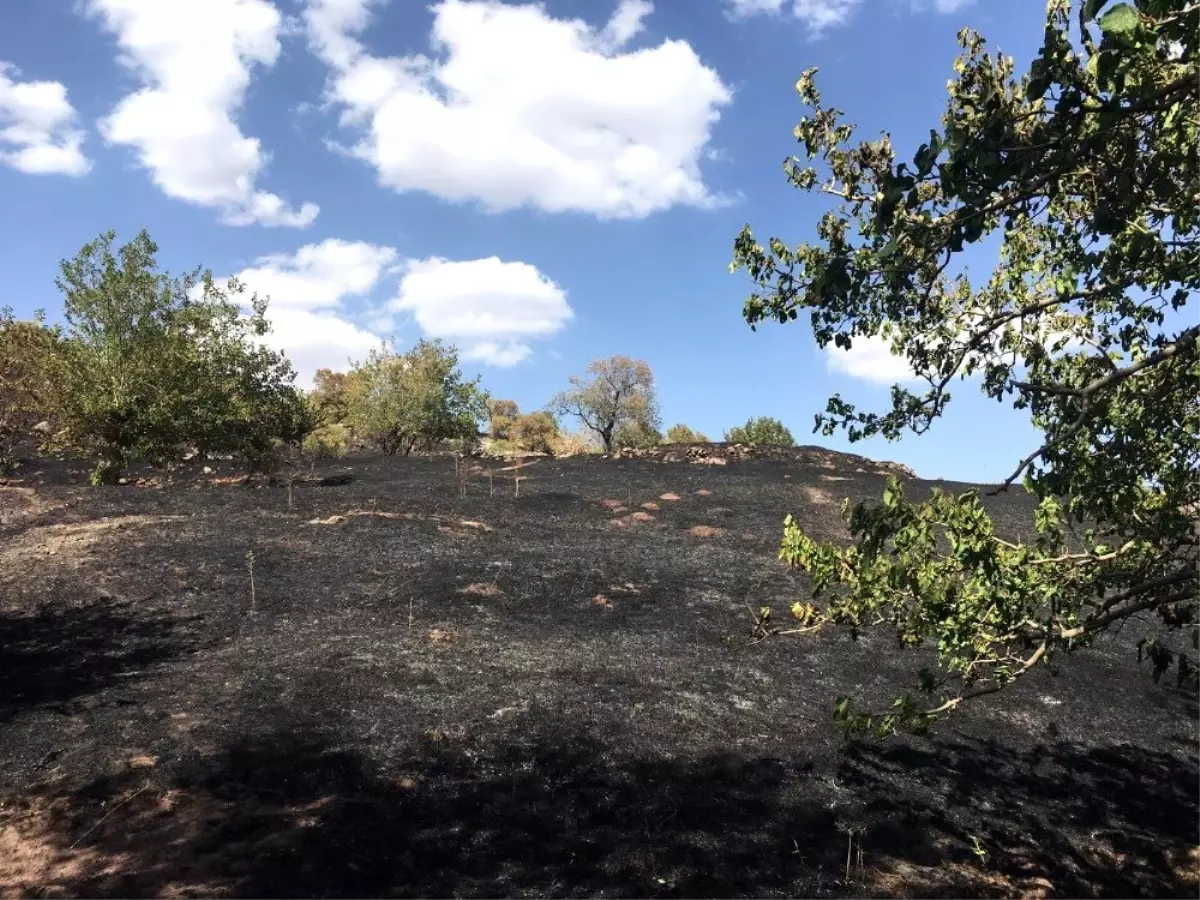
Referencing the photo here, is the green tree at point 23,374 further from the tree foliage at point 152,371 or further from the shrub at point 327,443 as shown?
the shrub at point 327,443

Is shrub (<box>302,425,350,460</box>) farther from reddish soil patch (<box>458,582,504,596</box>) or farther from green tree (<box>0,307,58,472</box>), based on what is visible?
reddish soil patch (<box>458,582,504,596</box>)

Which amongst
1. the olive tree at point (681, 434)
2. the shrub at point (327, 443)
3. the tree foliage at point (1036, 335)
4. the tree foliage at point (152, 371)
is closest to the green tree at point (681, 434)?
the olive tree at point (681, 434)

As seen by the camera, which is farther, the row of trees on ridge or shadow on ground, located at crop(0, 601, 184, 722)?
the row of trees on ridge


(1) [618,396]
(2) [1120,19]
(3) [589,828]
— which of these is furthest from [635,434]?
(2) [1120,19]

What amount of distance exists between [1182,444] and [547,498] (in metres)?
18.4

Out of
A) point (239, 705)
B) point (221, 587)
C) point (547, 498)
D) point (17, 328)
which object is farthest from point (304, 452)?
point (239, 705)

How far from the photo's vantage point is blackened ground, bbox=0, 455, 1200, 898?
6.30 m

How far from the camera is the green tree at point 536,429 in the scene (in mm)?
60094

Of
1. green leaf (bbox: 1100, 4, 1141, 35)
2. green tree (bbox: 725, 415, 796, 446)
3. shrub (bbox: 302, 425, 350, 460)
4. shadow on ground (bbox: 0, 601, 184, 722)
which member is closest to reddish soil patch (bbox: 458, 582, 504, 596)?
shadow on ground (bbox: 0, 601, 184, 722)

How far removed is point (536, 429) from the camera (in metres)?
62.2

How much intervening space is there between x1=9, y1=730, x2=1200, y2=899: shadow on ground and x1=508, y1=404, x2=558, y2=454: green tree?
51152 millimetres

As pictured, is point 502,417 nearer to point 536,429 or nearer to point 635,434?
point 536,429

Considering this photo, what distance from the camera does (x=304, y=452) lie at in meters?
34.2

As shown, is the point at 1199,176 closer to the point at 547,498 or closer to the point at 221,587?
the point at 221,587
